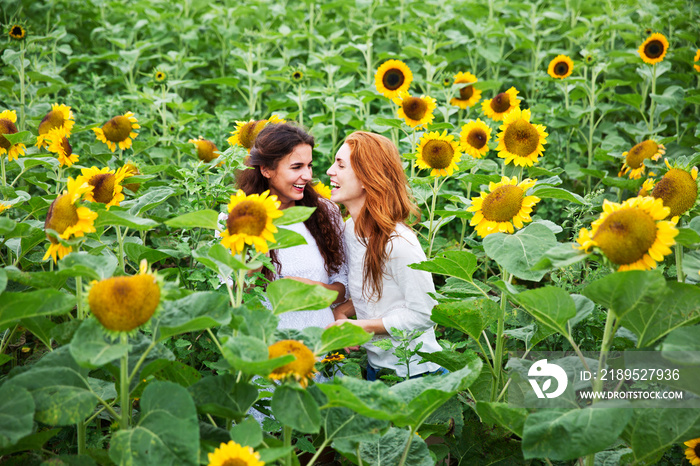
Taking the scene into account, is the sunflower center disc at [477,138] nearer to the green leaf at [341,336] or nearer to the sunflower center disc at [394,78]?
the sunflower center disc at [394,78]

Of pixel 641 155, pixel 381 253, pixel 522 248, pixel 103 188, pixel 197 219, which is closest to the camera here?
pixel 197 219

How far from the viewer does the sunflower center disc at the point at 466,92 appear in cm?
401

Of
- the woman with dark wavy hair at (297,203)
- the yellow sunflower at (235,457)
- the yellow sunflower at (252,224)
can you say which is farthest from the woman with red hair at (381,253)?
the yellow sunflower at (235,457)

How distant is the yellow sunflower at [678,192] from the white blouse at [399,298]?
3.12ft

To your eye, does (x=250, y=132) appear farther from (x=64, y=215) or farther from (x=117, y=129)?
(x=64, y=215)

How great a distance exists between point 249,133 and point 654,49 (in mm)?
2909

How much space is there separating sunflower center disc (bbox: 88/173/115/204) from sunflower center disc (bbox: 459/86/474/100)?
269 cm

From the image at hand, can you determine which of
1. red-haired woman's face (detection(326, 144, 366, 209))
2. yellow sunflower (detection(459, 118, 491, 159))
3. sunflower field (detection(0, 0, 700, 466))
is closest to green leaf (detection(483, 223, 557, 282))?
sunflower field (detection(0, 0, 700, 466))

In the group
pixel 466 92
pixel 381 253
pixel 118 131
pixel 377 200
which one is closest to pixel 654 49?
pixel 466 92

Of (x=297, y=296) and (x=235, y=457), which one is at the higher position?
(x=297, y=296)

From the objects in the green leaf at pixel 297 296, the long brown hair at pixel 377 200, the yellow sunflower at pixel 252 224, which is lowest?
the long brown hair at pixel 377 200

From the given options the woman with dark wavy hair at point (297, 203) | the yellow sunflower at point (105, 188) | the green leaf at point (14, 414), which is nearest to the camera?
the green leaf at point (14, 414)

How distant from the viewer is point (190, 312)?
130 centimetres

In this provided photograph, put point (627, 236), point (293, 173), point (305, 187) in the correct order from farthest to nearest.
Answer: point (305, 187), point (293, 173), point (627, 236)
